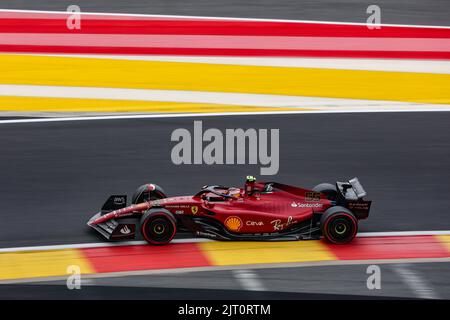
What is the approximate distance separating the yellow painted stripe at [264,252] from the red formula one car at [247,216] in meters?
0.10

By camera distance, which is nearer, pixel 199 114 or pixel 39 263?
pixel 39 263

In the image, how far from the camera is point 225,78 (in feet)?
60.3

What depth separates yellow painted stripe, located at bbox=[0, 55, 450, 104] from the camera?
58.2 ft

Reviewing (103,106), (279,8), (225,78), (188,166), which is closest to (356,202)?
(188,166)

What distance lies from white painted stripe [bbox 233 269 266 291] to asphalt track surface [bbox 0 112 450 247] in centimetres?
201

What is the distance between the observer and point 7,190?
13492 millimetres

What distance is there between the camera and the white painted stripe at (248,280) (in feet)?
34.9

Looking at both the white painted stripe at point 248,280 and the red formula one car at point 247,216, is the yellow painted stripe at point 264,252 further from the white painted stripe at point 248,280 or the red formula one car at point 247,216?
the white painted stripe at point 248,280

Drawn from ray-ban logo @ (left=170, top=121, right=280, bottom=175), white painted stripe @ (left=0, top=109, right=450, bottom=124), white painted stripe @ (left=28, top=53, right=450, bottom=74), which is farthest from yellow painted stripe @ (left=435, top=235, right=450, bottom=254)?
white painted stripe @ (left=28, top=53, right=450, bottom=74)

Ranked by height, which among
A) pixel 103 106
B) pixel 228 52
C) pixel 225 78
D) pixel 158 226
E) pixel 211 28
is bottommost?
pixel 158 226

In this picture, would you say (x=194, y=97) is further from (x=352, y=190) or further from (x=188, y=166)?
(x=352, y=190)

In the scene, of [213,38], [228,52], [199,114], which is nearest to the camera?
[199,114]

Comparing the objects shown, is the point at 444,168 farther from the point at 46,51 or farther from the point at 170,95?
the point at 46,51

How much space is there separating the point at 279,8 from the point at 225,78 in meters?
3.36
